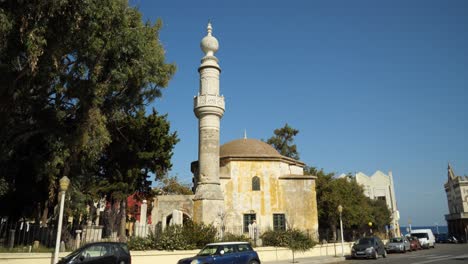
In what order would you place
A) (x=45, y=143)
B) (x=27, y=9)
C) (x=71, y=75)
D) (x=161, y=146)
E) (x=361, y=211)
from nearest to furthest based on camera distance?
(x=27, y=9) < (x=71, y=75) < (x=45, y=143) < (x=161, y=146) < (x=361, y=211)

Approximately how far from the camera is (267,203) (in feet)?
93.4

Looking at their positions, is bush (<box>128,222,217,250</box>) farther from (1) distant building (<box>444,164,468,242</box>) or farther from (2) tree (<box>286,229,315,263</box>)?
(1) distant building (<box>444,164,468,242</box>)

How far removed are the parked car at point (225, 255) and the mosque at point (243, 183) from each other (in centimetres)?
1000

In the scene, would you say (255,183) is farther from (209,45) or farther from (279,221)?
(209,45)

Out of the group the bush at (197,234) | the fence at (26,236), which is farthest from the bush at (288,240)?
the fence at (26,236)

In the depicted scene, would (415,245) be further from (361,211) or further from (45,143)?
(45,143)

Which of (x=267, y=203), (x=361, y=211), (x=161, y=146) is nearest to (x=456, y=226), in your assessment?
(x=361, y=211)

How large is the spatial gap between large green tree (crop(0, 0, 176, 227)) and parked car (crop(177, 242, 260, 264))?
7.40 meters

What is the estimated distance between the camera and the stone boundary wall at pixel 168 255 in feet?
39.8

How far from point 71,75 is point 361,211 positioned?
29987mm

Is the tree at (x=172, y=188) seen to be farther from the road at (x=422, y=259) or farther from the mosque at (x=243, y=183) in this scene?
the road at (x=422, y=259)

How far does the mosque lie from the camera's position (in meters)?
24.4

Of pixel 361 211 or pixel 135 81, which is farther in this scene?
pixel 361 211

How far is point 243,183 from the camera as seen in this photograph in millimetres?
28672
